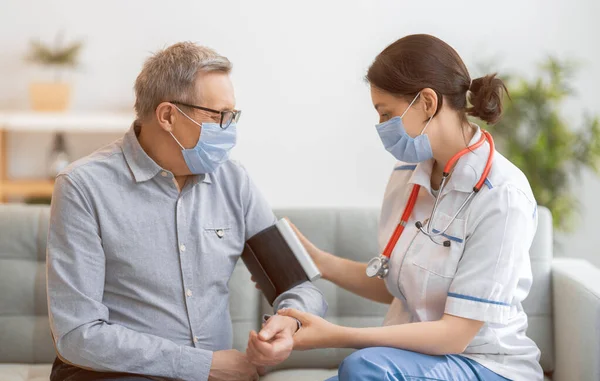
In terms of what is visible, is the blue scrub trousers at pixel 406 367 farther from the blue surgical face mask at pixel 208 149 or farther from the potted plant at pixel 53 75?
the potted plant at pixel 53 75

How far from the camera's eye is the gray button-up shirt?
1.76 meters

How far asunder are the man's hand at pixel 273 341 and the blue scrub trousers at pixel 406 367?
0.14 metres

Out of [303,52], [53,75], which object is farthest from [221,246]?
[53,75]

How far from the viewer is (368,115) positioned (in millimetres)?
4363

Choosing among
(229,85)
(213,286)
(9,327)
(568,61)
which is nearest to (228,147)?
(229,85)

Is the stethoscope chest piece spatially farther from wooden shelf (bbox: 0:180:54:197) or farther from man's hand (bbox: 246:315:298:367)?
wooden shelf (bbox: 0:180:54:197)

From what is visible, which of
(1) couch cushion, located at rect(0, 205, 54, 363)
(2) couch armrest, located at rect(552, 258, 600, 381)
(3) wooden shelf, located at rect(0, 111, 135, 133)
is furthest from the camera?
(3) wooden shelf, located at rect(0, 111, 135, 133)

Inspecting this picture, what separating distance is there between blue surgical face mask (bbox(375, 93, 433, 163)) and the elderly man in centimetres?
40

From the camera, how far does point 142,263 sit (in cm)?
187

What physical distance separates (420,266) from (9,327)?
50.4 inches

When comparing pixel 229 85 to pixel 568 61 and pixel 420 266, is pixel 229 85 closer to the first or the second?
pixel 420 266

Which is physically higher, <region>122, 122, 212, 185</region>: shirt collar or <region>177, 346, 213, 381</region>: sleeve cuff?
<region>122, 122, 212, 185</region>: shirt collar

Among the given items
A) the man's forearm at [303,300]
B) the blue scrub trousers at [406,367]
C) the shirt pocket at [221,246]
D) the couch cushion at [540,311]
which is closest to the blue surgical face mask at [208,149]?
the shirt pocket at [221,246]

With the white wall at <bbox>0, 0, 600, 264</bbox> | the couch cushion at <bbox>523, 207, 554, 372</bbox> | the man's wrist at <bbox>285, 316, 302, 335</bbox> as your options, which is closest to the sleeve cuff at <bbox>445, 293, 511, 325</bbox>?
the man's wrist at <bbox>285, 316, 302, 335</bbox>
